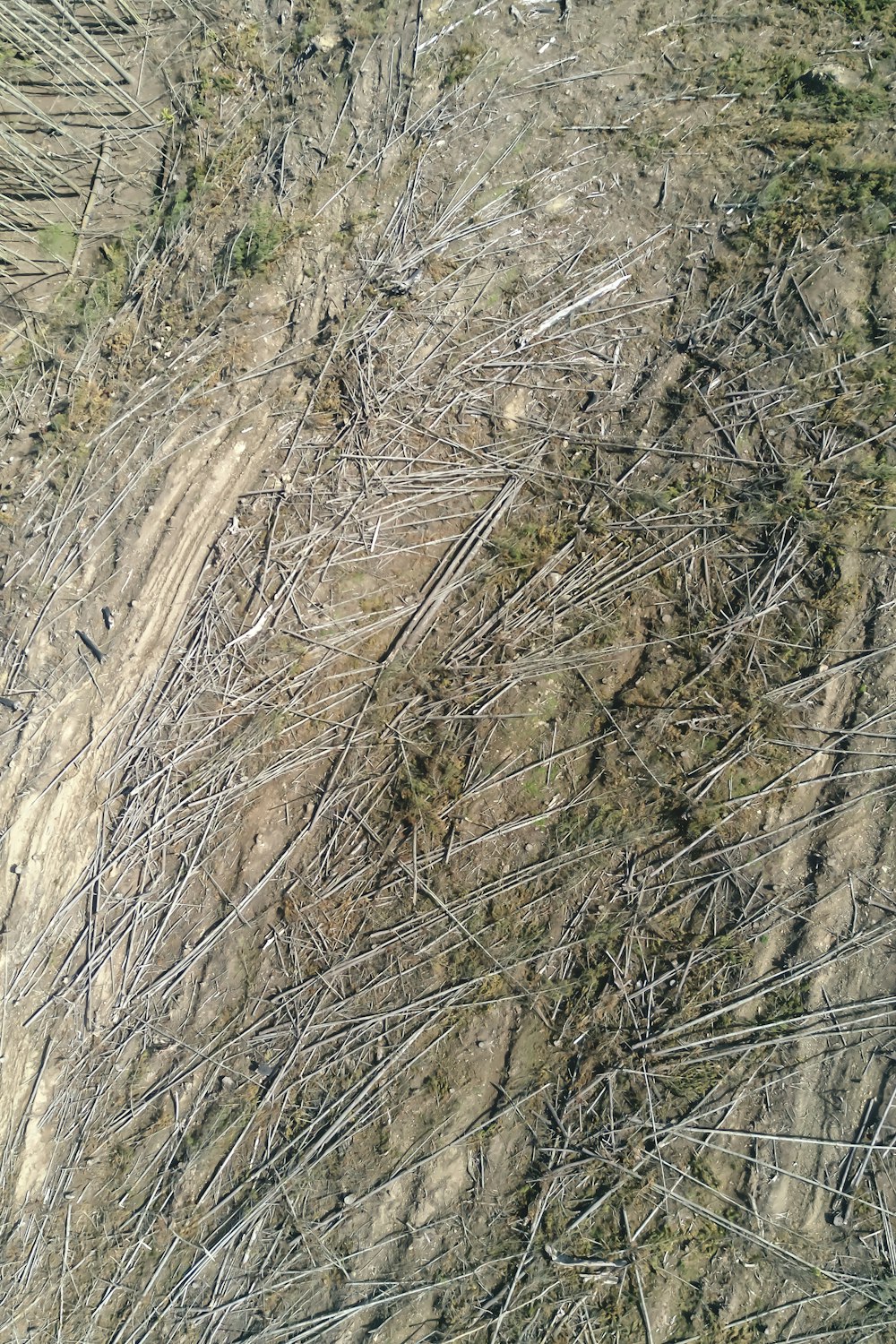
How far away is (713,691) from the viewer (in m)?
4.79

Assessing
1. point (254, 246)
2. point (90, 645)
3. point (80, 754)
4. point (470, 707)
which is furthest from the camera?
point (254, 246)

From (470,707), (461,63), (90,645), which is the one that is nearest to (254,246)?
(461,63)

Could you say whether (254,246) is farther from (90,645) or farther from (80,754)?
(80,754)

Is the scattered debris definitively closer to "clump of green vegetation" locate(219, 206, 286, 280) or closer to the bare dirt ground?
the bare dirt ground

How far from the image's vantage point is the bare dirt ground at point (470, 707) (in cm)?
423

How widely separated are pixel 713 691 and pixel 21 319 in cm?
629

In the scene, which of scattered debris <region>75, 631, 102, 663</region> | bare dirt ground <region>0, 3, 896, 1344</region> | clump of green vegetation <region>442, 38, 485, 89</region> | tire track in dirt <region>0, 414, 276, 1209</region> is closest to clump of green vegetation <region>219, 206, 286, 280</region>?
bare dirt ground <region>0, 3, 896, 1344</region>

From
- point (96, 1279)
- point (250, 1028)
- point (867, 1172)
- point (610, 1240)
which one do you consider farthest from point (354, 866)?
point (867, 1172)

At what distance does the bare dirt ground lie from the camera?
4.23 metres

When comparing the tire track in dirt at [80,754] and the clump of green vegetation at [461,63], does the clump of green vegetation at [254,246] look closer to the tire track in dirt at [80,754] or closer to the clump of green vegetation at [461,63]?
the tire track in dirt at [80,754]

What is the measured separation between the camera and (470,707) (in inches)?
195

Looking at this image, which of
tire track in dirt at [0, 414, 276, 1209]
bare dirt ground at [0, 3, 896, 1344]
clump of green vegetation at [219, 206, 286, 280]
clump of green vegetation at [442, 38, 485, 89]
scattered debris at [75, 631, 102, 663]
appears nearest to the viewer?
bare dirt ground at [0, 3, 896, 1344]

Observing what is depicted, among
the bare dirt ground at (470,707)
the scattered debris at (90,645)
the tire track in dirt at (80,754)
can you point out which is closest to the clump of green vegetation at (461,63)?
the bare dirt ground at (470,707)

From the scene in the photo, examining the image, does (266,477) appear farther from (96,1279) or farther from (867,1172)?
(867,1172)
